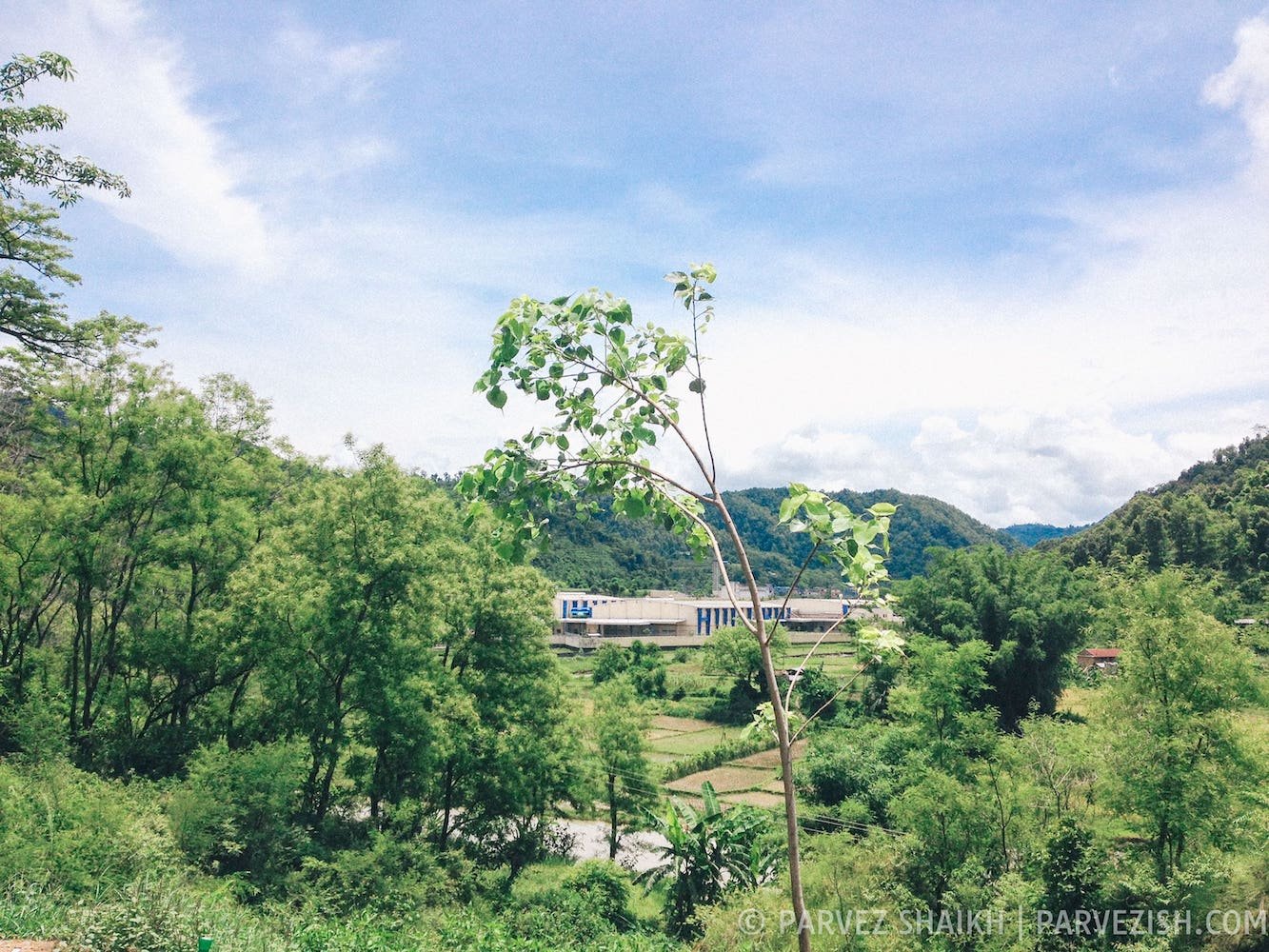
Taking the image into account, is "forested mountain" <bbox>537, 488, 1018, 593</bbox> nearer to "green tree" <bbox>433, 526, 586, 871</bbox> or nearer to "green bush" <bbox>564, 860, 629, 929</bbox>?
"green tree" <bbox>433, 526, 586, 871</bbox>

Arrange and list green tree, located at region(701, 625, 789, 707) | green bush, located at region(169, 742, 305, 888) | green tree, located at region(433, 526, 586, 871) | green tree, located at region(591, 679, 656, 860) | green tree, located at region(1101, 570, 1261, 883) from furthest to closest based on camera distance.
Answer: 1. green tree, located at region(701, 625, 789, 707)
2. green tree, located at region(591, 679, 656, 860)
3. green tree, located at region(433, 526, 586, 871)
4. green tree, located at region(1101, 570, 1261, 883)
5. green bush, located at region(169, 742, 305, 888)

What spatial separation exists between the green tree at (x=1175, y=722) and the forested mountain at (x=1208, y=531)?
103 feet

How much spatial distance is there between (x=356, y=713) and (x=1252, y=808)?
18849 mm

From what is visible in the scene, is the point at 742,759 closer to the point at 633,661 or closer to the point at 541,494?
the point at 633,661

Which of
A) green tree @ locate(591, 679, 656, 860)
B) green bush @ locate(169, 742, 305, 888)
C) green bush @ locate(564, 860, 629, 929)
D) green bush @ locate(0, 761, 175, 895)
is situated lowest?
green bush @ locate(564, 860, 629, 929)

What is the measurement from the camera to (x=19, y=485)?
1669cm

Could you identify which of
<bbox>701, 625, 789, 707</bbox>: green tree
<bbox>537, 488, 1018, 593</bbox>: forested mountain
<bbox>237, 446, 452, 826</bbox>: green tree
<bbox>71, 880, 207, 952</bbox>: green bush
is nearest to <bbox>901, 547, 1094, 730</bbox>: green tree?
<bbox>701, 625, 789, 707</bbox>: green tree

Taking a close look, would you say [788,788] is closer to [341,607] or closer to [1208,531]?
[341,607]

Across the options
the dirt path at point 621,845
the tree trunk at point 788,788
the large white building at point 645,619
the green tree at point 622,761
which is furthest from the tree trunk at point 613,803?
the large white building at point 645,619

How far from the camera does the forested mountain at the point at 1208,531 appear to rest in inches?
2013

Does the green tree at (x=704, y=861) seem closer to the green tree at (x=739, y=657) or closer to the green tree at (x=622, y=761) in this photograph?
the green tree at (x=622, y=761)

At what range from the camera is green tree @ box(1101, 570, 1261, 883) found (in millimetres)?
14070

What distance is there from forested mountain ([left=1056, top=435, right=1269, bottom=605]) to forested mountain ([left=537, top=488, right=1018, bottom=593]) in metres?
16.3

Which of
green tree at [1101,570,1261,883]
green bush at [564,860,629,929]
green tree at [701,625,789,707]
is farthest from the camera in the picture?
green tree at [701,625,789,707]
